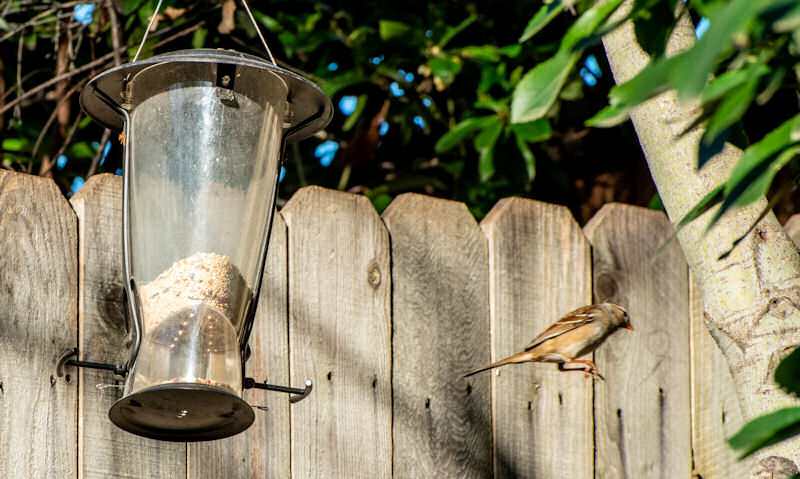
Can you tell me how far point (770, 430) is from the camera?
101cm

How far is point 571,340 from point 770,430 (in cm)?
151

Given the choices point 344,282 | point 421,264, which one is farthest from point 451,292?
point 344,282

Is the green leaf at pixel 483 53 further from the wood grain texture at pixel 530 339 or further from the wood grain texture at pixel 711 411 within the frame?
the wood grain texture at pixel 711 411

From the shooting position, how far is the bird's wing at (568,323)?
2.53m

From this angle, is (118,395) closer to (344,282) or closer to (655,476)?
(344,282)

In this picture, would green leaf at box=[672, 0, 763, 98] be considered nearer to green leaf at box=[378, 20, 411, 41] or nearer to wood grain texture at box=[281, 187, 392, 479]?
wood grain texture at box=[281, 187, 392, 479]

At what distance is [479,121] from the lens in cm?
379

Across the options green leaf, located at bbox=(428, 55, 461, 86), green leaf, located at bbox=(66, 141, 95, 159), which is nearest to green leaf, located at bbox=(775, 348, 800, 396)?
green leaf, located at bbox=(428, 55, 461, 86)

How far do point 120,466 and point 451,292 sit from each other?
0.85 m

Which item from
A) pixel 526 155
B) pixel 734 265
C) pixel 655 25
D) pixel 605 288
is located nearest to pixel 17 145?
pixel 526 155

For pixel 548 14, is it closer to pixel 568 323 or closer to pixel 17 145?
pixel 568 323

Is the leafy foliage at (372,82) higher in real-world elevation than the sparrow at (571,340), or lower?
higher

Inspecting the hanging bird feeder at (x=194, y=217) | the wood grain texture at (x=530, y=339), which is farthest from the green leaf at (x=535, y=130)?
the hanging bird feeder at (x=194, y=217)

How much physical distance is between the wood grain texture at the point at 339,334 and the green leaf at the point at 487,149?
3.86ft
